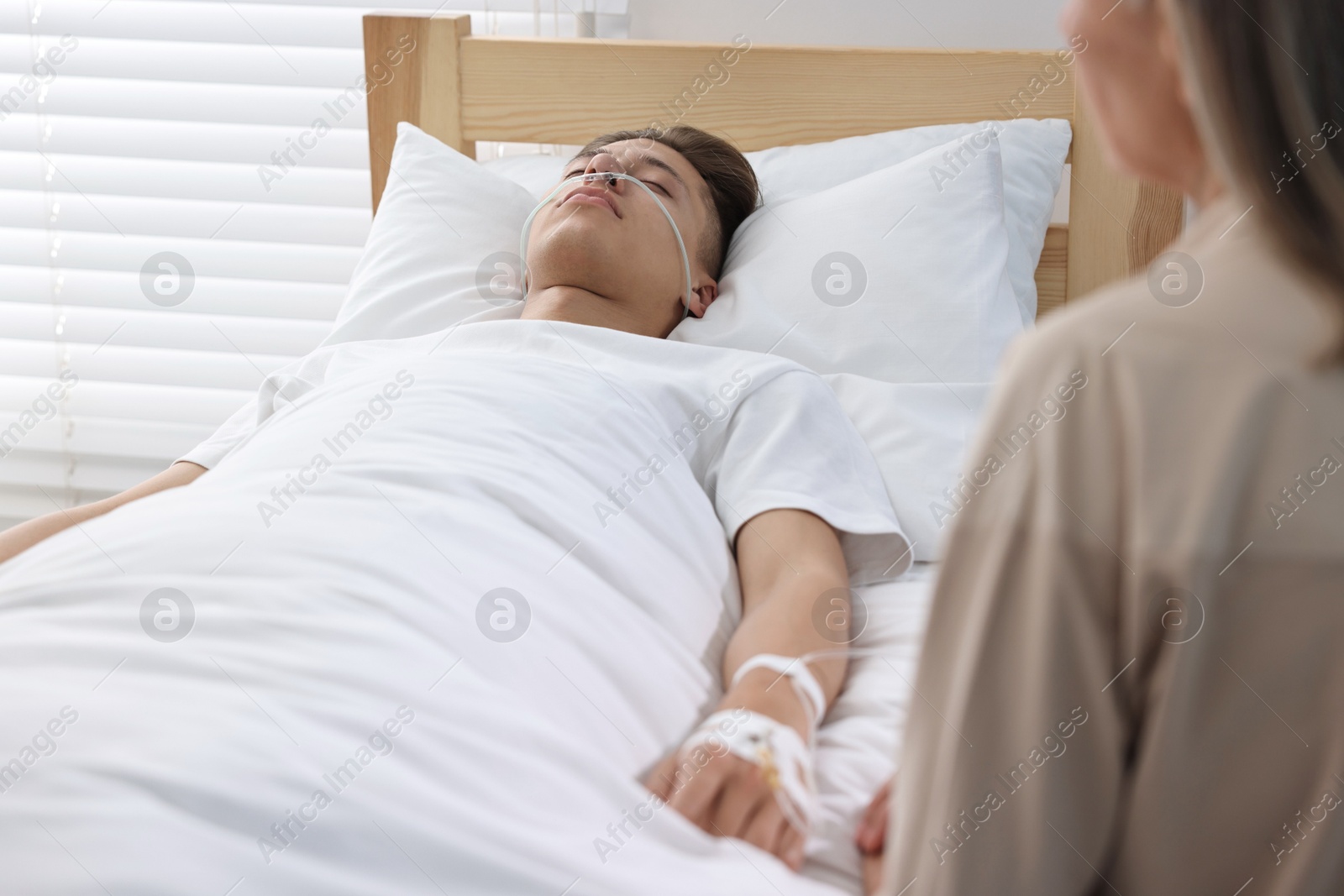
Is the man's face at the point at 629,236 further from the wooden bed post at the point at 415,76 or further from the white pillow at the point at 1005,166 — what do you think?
the wooden bed post at the point at 415,76

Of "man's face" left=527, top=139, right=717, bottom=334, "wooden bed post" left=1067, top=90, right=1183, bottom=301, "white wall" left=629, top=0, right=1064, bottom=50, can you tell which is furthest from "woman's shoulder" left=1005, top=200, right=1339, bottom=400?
"white wall" left=629, top=0, right=1064, bottom=50

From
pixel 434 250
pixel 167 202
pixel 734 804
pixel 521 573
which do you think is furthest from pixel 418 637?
pixel 167 202

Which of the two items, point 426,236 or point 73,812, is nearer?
point 73,812

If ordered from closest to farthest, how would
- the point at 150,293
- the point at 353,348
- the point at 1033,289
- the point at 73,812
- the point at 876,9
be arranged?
the point at 73,812
the point at 353,348
the point at 1033,289
the point at 876,9
the point at 150,293

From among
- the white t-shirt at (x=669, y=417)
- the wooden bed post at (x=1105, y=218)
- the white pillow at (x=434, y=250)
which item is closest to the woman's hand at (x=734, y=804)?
the white t-shirt at (x=669, y=417)

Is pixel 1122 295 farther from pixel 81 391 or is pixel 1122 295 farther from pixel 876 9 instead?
pixel 81 391

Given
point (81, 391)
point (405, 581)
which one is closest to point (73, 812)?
point (405, 581)

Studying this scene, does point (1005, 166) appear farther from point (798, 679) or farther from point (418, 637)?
point (418, 637)

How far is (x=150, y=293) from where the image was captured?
2.14 meters

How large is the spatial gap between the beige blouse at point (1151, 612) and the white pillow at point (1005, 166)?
1126 mm

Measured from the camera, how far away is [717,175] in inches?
61.1

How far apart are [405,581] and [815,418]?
55cm

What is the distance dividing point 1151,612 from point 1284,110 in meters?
0.18

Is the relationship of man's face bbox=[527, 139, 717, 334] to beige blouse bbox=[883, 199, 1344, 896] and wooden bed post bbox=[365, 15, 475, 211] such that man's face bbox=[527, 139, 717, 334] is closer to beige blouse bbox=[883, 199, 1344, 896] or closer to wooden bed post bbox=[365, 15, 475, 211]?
wooden bed post bbox=[365, 15, 475, 211]
